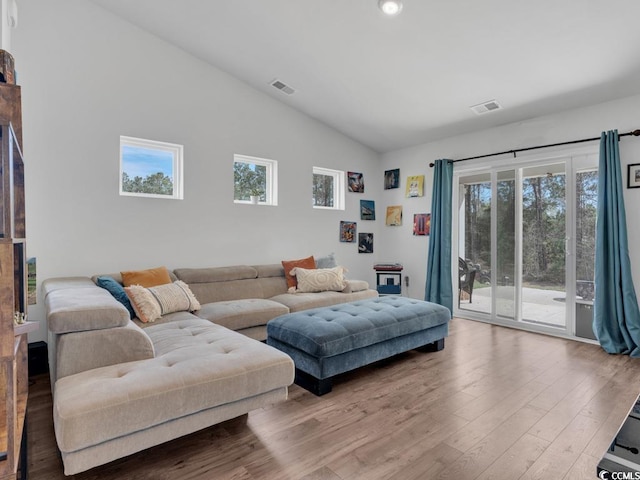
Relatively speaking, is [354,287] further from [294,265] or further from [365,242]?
[365,242]

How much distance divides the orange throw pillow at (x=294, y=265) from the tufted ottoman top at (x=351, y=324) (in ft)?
3.65

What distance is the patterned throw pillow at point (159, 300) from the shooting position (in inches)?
108

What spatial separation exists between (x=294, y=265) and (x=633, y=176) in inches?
140

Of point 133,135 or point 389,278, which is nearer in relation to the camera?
point 133,135

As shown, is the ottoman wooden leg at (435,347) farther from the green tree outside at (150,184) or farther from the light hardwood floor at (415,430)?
the green tree outside at (150,184)

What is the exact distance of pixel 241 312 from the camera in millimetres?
3176

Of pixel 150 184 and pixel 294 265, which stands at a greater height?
pixel 150 184

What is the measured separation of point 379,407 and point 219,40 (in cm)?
358

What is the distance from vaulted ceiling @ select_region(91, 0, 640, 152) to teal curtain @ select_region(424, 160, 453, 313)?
705mm

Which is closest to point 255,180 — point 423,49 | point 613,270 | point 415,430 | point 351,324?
point 423,49

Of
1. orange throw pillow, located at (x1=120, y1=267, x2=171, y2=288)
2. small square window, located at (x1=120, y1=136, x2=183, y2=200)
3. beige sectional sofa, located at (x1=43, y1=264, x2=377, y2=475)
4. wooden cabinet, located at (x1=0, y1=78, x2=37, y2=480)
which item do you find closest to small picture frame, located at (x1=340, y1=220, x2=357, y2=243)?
small square window, located at (x1=120, y1=136, x2=183, y2=200)

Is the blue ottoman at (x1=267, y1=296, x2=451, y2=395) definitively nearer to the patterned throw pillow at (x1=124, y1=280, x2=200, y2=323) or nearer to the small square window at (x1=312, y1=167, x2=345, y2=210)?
the patterned throw pillow at (x1=124, y1=280, x2=200, y2=323)

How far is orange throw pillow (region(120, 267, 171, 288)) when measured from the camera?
308cm

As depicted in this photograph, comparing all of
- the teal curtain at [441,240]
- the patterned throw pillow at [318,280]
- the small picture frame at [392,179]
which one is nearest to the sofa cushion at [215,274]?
the patterned throw pillow at [318,280]
